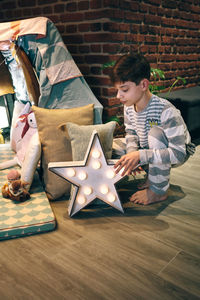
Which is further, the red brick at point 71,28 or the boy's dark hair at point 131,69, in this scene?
the red brick at point 71,28

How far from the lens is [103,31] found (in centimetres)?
218

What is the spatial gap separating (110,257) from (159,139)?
0.77 m


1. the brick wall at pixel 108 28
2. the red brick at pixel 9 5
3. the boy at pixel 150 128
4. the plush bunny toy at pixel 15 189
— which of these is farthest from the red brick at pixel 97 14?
the plush bunny toy at pixel 15 189

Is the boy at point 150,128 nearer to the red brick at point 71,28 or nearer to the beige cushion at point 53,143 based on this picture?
the beige cushion at point 53,143

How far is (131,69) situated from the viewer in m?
1.57

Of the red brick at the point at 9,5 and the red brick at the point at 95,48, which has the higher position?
the red brick at the point at 9,5

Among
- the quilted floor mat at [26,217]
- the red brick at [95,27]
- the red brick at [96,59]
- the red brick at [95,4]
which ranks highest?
the red brick at [95,4]

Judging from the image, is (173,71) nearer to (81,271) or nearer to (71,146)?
(71,146)

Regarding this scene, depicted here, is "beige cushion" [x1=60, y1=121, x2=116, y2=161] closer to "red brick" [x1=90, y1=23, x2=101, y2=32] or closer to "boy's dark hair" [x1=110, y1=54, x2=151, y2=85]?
"boy's dark hair" [x1=110, y1=54, x2=151, y2=85]

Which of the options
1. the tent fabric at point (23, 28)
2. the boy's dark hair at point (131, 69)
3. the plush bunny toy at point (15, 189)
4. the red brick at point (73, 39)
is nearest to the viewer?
the boy's dark hair at point (131, 69)

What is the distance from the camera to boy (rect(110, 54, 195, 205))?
5.17ft

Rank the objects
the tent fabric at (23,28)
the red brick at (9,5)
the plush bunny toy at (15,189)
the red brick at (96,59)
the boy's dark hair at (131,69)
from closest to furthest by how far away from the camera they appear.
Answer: the boy's dark hair at (131,69) < the plush bunny toy at (15,189) < the tent fabric at (23,28) < the red brick at (96,59) < the red brick at (9,5)

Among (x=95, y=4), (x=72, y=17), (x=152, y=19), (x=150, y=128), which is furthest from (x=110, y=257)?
(x=152, y=19)

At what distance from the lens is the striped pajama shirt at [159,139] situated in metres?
1.60
